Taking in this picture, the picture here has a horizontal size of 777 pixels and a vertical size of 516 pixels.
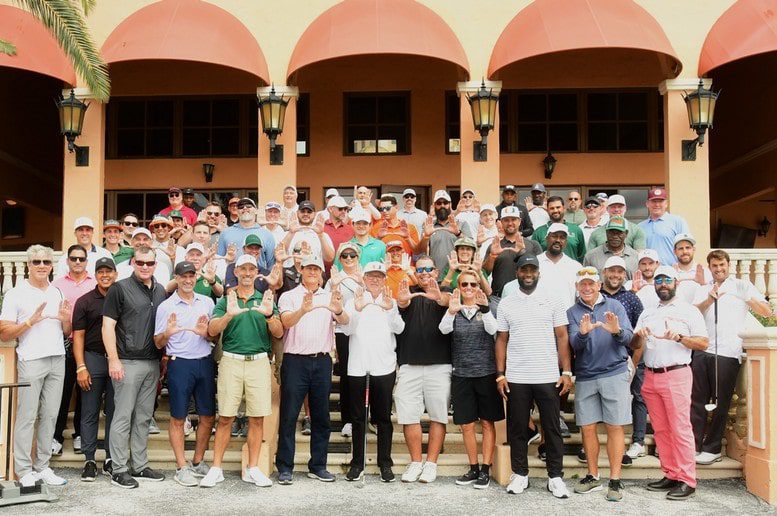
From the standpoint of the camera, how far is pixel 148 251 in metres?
7.39

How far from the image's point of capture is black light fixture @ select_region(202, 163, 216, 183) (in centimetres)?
1505

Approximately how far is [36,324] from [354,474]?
342 cm

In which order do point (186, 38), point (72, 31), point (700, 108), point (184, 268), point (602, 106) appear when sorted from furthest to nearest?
point (602, 106) < point (700, 108) < point (186, 38) < point (72, 31) < point (184, 268)

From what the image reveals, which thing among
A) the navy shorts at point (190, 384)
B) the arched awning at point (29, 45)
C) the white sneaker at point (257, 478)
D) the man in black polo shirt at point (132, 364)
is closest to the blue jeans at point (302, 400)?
the white sneaker at point (257, 478)

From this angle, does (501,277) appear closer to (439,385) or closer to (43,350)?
(439,385)

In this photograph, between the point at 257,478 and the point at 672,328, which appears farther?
the point at 257,478

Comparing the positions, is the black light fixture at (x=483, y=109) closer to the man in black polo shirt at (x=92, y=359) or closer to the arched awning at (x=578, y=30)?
the arched awning at (x=578, y=30)

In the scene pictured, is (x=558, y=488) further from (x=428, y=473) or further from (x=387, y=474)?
(x=387, y=474)

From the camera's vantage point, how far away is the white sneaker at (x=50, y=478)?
709 centimetres

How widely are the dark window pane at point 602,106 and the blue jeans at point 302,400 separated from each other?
10.0m

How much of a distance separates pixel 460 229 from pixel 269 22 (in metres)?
5.58

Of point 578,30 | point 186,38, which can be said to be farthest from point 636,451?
point 186,38

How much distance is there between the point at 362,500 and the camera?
677 cm

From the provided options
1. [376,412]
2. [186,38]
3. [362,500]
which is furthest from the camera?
[186,38]
